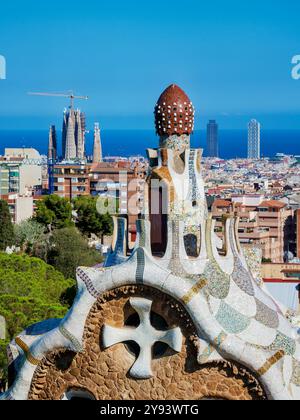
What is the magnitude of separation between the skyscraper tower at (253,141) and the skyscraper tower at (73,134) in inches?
2484

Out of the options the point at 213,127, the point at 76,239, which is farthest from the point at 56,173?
the point at 213,127

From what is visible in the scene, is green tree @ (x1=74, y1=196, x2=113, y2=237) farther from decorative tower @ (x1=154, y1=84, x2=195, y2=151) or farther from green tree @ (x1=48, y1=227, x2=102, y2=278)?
decorative tower @ (x1=154, y1=84, x2=195, y2=151)

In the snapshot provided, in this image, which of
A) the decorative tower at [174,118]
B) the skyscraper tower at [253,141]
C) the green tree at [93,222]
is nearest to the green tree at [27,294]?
the decorative tower at [174,118]

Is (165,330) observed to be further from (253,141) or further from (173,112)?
(253,141)

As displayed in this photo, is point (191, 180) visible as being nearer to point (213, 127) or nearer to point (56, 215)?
point (56, 215)

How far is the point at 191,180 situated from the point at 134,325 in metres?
1.35

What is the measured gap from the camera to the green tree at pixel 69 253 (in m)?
28.0

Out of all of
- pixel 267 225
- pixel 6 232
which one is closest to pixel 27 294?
pixel 6 232

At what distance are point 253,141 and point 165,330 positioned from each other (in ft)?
600

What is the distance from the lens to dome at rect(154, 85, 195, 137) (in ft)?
34.5
